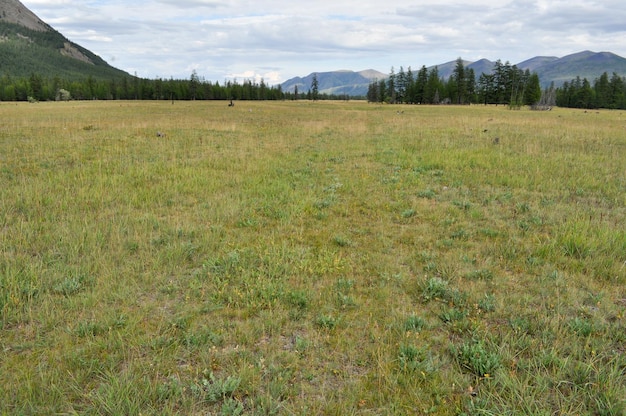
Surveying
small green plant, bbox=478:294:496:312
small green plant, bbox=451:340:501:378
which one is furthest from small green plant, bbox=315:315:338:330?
small green plant, bbox=478:294:496:312

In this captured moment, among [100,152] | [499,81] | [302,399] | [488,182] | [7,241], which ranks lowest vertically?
[302,399]

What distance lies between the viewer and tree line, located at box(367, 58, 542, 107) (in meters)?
82.8

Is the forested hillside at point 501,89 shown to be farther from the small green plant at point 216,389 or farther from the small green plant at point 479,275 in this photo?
the small green plant at point 216,389

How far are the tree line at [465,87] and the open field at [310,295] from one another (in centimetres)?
8631

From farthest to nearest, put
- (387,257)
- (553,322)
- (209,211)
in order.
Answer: (209,211) → (387,257) → (553,322)

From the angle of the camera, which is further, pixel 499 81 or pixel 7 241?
pixel 499 81

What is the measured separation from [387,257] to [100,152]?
13.9m

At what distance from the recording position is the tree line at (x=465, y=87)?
82.8m

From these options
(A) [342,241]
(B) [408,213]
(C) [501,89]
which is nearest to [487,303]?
(A) [342,241]

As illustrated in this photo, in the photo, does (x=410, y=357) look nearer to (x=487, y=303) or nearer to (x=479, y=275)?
(x=487, y=303)

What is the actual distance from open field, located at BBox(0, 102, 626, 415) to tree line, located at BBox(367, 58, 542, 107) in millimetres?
86311

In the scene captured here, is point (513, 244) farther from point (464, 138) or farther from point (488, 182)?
point (464, 138)

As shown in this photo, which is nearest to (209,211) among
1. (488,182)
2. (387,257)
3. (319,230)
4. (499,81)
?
(319,230)

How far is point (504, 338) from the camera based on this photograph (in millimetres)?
3928
